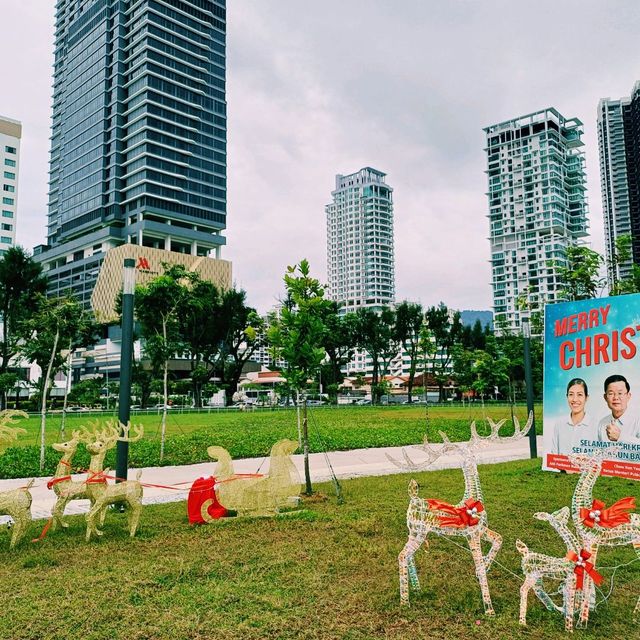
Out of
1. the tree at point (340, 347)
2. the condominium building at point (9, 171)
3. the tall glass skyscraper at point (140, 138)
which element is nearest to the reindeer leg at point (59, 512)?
the tree at point (340, 347)

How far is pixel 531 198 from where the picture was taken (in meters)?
107

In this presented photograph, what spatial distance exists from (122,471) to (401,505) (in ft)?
13.1

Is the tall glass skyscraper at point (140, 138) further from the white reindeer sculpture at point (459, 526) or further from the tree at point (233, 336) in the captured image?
the white reindeer sculpture at point (459, 526)

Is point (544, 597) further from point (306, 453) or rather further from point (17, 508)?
point (17, 508)

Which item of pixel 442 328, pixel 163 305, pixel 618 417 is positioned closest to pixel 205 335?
pixel 442 328

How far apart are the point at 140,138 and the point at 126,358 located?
87377 mm

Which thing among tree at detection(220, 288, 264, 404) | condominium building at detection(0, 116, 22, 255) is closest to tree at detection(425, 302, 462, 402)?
tree at detection(220, 288, 264, 404)

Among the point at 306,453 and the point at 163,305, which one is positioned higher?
the point at 163,305

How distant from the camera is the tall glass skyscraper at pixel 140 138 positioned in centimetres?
8619

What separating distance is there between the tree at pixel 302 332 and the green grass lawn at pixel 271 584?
2.10 meters

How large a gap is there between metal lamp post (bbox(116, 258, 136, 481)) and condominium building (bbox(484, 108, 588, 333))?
10183 centimetres

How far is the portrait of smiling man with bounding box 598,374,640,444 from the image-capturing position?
32.1ft

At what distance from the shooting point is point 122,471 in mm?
7691

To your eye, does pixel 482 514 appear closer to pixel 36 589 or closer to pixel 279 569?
pixel 279 569
